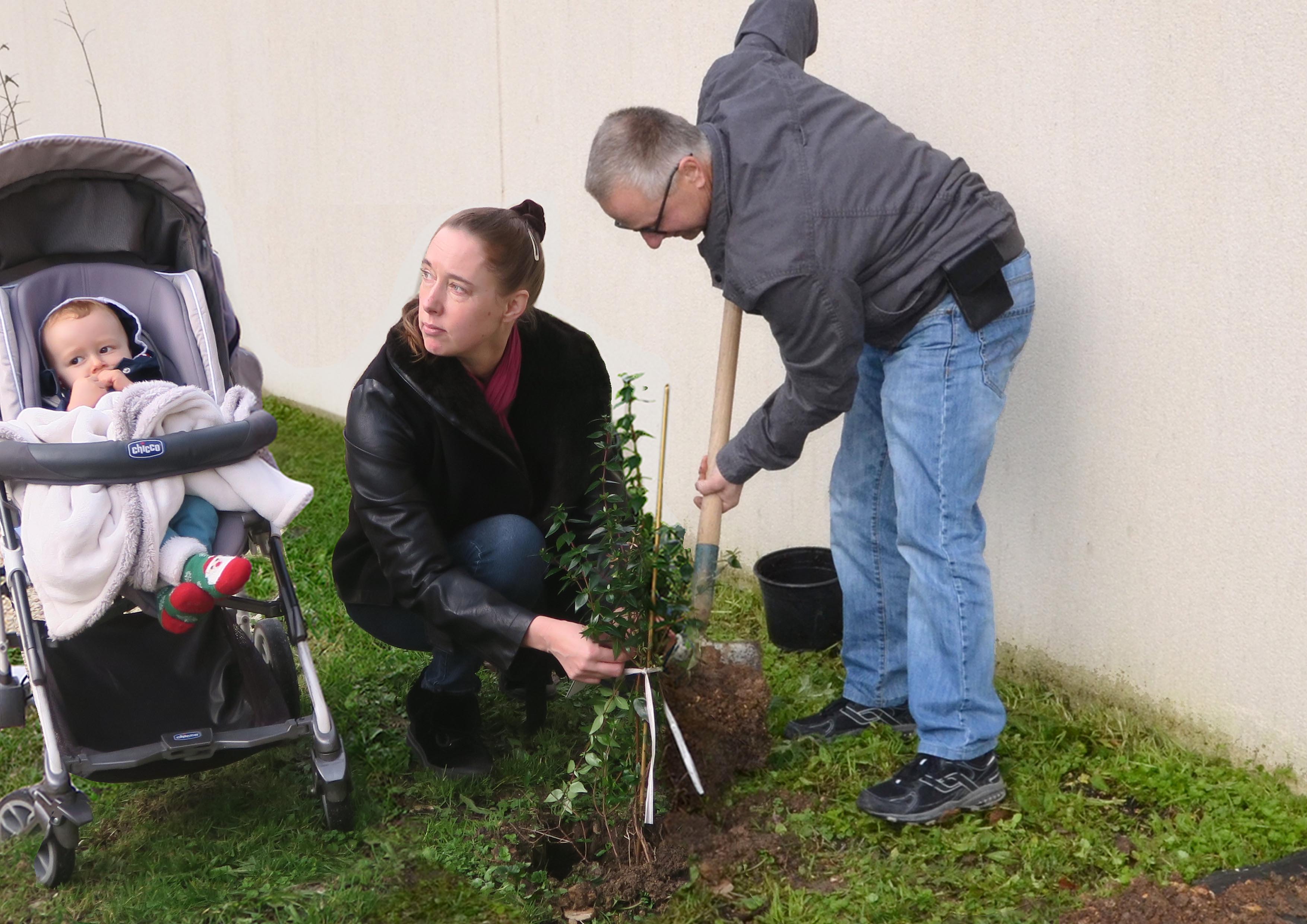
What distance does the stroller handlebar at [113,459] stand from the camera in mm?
2906

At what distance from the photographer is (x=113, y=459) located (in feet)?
9.59

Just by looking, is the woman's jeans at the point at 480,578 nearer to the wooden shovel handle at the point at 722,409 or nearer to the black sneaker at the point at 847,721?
the wooden shovel handle at the point at 722,409

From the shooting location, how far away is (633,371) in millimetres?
5035

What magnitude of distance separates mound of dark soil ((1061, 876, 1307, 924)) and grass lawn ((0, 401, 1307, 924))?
8 centimetres

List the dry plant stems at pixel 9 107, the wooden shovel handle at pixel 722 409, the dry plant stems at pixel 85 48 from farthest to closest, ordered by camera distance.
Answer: the dry plant stems at pixel 9 107 → the dry plant stems at pixel 85 48 → the wooden shovel handle at pixel 722 409

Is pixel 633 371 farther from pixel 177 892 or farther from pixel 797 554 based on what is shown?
pixel 177 892

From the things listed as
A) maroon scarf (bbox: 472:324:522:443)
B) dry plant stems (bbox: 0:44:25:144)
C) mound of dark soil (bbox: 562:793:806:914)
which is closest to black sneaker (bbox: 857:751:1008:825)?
mound of dark soil (bbox: 562:793:806:914)

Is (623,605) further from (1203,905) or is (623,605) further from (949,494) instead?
(1203,905)

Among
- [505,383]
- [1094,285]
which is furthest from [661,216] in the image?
[1094,285]

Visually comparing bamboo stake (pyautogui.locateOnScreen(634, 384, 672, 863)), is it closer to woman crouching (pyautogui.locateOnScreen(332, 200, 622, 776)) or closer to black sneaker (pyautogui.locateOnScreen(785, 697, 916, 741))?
woman crouching (pyautogui.locateOnScreen(332, 200, 622, 776))

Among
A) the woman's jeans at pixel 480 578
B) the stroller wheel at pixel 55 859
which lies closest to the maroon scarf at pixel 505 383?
the woman's jeans at pixel 480 578

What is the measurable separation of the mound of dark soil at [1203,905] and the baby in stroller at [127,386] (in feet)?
6.80

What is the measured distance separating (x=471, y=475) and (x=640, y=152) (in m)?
1.02

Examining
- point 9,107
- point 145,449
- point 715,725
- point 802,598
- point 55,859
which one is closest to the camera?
point 145,449
